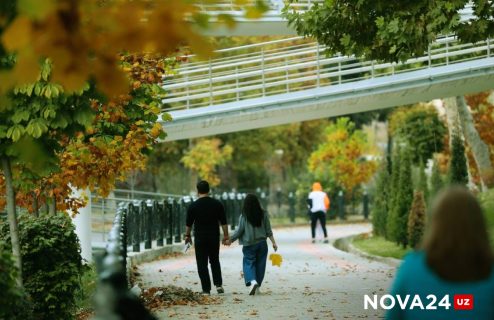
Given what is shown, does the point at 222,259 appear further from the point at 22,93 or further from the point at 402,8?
the point at 22,93

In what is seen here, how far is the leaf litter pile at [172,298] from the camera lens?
50.7 ft

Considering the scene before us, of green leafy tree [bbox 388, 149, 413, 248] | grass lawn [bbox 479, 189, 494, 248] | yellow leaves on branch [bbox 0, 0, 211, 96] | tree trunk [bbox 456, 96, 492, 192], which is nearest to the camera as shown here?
yellow leaves on branch [bbox 0, 0, 211, 96]

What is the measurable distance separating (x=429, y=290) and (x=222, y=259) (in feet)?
69.1

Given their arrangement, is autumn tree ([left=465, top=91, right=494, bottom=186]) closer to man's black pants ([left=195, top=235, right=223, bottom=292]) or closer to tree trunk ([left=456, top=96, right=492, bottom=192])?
tree trunk ([left=456, top=96, right=492, bottom=192])

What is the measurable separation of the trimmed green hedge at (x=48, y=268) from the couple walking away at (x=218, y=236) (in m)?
4.85

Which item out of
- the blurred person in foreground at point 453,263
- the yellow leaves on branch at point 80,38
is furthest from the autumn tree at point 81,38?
the blurred person in foreground at point 453,263

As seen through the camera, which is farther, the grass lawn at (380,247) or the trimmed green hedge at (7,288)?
the grass lawn at (380,247)

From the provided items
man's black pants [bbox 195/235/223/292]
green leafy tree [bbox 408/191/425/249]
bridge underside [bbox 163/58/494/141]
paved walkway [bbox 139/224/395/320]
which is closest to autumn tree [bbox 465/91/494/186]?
bridge underside [bbox 163/58/494/141]

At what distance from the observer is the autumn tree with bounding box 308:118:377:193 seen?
52156 mm

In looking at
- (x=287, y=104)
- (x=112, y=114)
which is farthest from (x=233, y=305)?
(x=287, y=104)

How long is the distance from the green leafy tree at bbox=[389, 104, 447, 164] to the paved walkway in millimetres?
21236

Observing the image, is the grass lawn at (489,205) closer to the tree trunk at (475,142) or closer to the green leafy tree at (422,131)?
the tree trunk at (475,142)

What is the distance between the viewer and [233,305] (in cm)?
1534

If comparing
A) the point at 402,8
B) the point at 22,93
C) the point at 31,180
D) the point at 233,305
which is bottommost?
the point at 233,305
